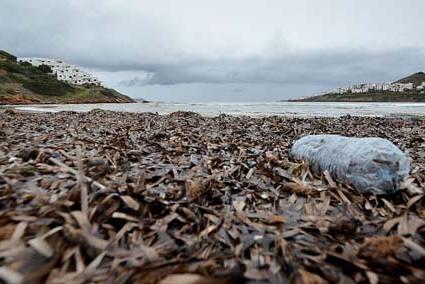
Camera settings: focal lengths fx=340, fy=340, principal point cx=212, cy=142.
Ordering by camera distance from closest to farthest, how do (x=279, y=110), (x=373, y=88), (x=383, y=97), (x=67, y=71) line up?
(x=279, y=110)
(x=383, y=97)
(x=373, y=88)
(x=67, y=71)

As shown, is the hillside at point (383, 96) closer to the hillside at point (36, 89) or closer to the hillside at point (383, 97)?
the hillside at point (383, 97)

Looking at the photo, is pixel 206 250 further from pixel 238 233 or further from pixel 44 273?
pixel 44 273

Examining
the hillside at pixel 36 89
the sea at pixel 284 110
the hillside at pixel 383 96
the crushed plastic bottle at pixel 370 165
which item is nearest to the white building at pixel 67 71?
the hillside at pixel 36 89

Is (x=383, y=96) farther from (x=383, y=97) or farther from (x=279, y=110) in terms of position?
(x=279, y=110)

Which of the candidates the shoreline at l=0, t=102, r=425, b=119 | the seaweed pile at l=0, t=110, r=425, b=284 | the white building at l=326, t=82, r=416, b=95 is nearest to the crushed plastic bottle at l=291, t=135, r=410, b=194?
the seaweed pile at l=0, t=110, r=425, b=284

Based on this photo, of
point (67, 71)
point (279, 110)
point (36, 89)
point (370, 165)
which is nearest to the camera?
point (370, 165)

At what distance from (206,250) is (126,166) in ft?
6.37

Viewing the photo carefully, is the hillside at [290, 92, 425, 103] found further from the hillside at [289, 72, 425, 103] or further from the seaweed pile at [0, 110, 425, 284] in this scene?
the seaweed pile at [0, 110, 425, 284]

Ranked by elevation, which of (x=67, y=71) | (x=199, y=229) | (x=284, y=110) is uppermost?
(x=67, y=71)

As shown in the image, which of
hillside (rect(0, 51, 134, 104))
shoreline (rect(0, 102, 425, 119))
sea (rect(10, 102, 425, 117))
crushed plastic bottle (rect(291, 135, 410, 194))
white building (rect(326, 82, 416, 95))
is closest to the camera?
crushed plastic bottle (rect(291, 135, 410, 194))

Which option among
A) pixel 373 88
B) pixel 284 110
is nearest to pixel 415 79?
pixel 373 88

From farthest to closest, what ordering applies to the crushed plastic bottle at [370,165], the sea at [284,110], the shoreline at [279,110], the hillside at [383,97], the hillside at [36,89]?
the hillside at [383,97] → the hillside at [36,89] → the sea at [284,110] → the shoreline at [279,110] → the crushed plastic bottle at [370,165]

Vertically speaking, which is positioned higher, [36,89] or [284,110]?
[36,89]

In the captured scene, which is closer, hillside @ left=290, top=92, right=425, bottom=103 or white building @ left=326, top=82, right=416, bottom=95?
hillside @ left=290, top=92, right=425, bottom=103
